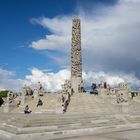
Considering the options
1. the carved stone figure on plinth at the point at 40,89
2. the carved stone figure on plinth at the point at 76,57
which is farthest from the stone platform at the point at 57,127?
the carved stone figure on plinth at the point at 76,57

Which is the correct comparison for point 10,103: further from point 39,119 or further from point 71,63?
point 39,119

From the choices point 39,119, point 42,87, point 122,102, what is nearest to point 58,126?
point 39,119

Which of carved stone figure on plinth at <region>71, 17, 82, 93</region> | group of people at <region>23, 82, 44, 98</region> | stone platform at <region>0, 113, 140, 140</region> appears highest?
carved stone figure on plinth at <region>71, 17, 82, 93</region>

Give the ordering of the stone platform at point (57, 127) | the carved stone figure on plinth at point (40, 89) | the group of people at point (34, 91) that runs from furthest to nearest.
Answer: the carved stone figure on plinth at point (40, 89) → the group of people at point (34, 91) → the stone platform at point (57, 127)

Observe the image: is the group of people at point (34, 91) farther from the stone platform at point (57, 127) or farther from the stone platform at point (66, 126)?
the stone platform at point (57, 127)

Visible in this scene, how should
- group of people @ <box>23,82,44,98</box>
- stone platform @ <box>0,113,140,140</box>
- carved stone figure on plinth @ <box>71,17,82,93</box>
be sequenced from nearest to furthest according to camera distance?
stone platform @ <box>0,113,140,140</box>, group of people @ <box>23,82,44,98</box>, carved stone figure on plinth @ <box>71,17,82,93</box>

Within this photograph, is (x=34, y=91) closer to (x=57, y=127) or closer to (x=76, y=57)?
(x=76, y=57)

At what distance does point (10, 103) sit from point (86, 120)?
21547 millimetres

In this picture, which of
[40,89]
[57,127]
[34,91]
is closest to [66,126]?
[57,127]

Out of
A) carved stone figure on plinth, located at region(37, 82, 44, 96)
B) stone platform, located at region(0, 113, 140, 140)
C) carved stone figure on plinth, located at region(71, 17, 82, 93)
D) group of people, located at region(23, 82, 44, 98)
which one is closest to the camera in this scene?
stone platform, located at region(0, 113, 140, 140)

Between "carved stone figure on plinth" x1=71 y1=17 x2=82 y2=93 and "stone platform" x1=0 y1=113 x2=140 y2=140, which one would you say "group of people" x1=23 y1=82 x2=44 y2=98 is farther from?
"stone platform" x1=0 y1=113 x2=140 y2=140

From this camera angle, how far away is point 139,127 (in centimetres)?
1978

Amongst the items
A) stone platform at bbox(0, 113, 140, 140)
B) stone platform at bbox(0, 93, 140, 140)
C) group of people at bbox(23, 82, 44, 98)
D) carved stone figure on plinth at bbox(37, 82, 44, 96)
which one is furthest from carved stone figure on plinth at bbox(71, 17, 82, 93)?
stone platform at bbox(0, 113, 140, 140)

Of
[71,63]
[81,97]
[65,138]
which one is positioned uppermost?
[71,63]
